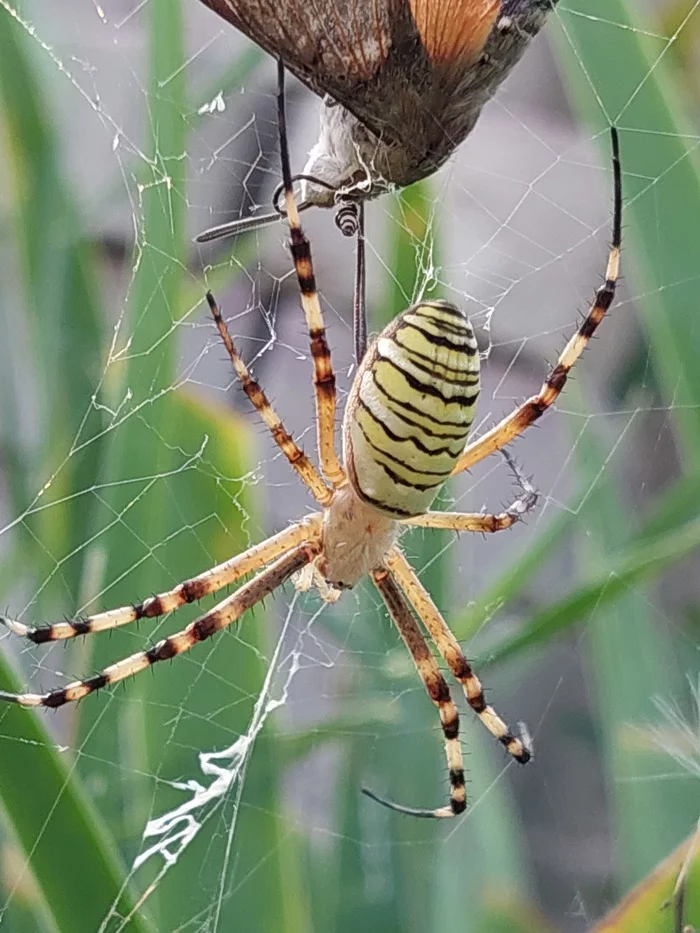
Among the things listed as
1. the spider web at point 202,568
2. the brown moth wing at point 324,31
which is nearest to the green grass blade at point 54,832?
the spider web at point 202,568

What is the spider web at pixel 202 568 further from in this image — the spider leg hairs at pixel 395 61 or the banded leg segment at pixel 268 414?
the spider leg hairs at pixel 395 61

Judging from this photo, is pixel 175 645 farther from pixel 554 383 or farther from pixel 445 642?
pixel 554 383

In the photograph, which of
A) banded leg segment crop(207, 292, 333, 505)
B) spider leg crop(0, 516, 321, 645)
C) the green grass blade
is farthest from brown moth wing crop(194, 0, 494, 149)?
spider leg crop(0, 516, 321, 645)

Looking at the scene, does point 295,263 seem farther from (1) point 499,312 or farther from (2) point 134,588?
(1) point 499,312

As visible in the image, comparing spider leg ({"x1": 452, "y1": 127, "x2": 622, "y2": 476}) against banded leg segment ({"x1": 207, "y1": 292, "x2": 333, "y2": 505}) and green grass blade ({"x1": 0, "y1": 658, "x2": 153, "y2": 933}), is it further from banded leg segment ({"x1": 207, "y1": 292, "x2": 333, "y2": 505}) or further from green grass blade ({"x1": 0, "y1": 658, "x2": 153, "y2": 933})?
green grass blade ({"x1": 0, "y1": 658, "x2": 153, "y2": 933})

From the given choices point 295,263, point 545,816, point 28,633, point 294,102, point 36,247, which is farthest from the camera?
point 545,816

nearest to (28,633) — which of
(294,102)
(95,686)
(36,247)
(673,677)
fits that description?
(95,686)
